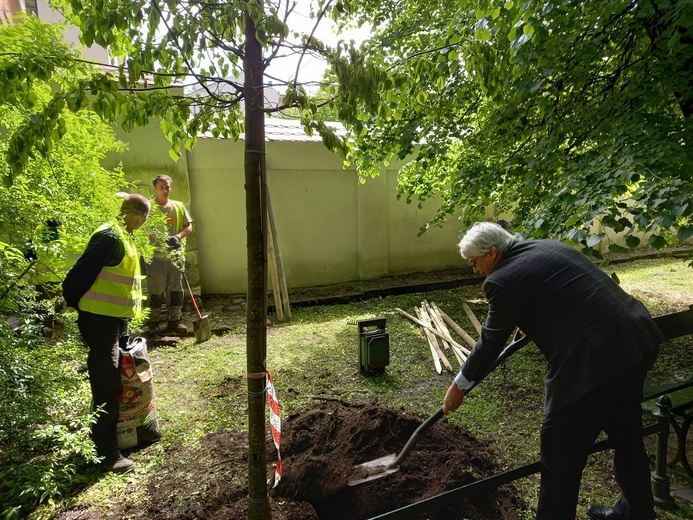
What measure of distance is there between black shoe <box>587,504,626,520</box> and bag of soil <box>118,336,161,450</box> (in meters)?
3.47

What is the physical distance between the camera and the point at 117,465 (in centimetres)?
297

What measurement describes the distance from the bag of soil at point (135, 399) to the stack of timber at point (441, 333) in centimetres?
333

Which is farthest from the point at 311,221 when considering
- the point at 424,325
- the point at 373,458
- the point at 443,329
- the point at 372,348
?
the point at 373,458

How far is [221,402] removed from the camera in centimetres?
407

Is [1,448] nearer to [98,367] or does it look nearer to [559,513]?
[98,367]

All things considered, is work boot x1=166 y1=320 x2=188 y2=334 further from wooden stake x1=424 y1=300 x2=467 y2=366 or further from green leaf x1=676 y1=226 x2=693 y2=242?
green leaf x1=676 y1=226 x2=693 y2=242

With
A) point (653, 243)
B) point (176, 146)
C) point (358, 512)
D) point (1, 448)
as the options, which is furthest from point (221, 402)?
point (653, 243)

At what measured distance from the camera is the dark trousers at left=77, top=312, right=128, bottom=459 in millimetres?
2896

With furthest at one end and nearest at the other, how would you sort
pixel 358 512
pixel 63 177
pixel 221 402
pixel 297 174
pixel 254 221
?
pixel 297 174
pixel 221 402
pixel 63 177
pixel 358 512
pixel 254 221

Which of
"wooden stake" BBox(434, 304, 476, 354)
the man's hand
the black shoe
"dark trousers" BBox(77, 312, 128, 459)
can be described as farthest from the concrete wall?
the black shoe

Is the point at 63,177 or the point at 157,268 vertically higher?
the point at 63,177

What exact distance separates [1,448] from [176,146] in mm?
2502

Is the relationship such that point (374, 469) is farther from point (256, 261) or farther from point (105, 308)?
point (105, 308)

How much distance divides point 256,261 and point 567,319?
1.72 m
